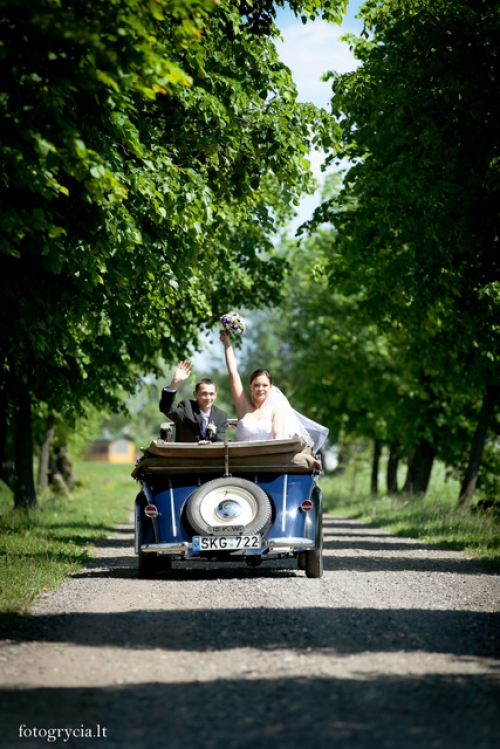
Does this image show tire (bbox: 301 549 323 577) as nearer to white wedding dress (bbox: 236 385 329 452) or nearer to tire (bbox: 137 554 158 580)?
white wedding dress (bbox: 236 385 329 452)

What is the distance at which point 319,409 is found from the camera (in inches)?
1588

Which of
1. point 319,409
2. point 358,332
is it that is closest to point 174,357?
point 358,332

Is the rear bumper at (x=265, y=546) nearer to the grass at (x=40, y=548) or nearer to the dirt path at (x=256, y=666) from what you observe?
the dirt path at (x=256, y=666)

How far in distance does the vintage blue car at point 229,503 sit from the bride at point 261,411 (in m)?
0.88

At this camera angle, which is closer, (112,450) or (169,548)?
(169,548)

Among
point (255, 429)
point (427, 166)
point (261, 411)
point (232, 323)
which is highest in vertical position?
point (427, 166)

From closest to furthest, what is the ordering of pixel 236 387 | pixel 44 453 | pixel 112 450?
pixel 236 387, pixel 44 453, pixel 112 450

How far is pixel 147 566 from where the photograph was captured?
11.2 metres

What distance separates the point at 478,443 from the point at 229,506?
13.5 metres

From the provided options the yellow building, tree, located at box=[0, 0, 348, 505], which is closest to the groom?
tree, located at box=[0, 0, 348, 505]

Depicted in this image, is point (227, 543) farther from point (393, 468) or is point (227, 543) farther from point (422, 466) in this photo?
point (393, 468)

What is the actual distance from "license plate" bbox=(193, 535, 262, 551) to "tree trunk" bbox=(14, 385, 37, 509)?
11911 millimetres

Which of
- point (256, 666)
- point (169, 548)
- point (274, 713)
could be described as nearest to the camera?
point (274, 713)

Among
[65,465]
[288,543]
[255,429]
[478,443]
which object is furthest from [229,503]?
[65,465]
